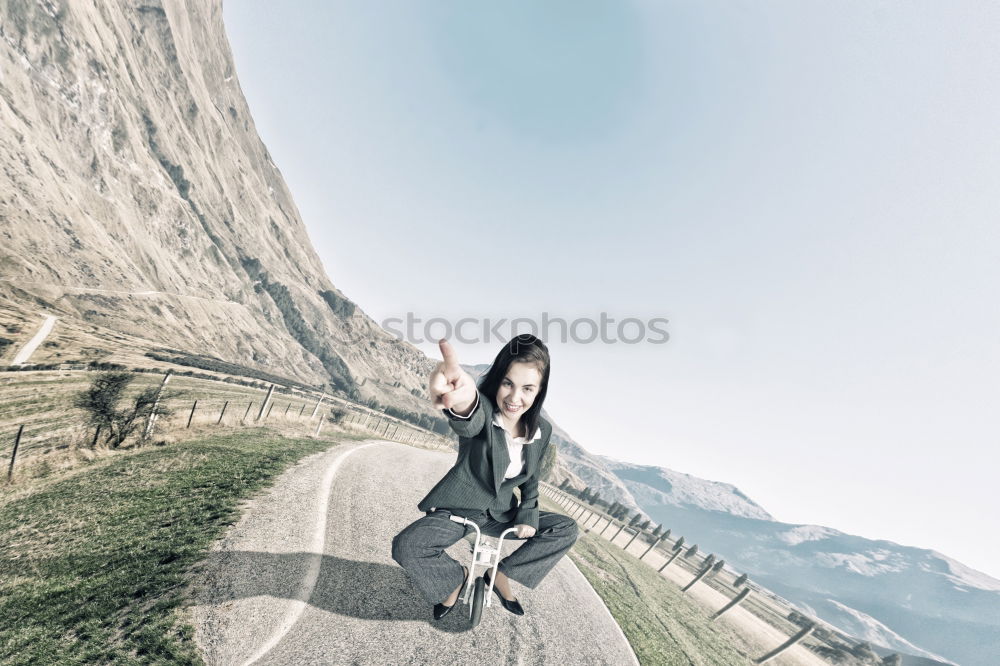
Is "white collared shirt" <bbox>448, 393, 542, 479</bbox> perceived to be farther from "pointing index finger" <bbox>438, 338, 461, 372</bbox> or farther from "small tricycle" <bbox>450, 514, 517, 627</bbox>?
"pointing index finger" <bbox>438, 338, 461, 372</bbox>

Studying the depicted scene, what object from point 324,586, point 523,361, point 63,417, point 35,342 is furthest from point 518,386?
point 35,342

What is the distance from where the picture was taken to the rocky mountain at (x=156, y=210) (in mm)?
63594

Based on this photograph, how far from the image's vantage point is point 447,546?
3.37m

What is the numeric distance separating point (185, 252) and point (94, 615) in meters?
133

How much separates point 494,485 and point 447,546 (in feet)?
2.21

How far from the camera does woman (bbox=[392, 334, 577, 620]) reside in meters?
3.39

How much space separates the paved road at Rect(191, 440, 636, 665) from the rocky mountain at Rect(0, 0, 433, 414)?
150 feet

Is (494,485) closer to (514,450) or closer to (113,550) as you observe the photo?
(514,450)

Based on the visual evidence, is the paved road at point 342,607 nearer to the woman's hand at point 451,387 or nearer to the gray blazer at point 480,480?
the gray blazer at point 480,480

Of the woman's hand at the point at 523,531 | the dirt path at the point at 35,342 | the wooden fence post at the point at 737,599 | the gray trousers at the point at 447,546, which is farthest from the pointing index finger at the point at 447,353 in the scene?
the dirt path at the point at 35,342

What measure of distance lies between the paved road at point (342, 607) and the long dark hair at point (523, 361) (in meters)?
2.21

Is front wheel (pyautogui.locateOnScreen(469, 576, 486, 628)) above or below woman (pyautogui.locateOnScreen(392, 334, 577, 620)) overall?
below

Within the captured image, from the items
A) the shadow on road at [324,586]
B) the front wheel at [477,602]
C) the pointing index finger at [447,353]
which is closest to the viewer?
the pointing index finger at [447,353]

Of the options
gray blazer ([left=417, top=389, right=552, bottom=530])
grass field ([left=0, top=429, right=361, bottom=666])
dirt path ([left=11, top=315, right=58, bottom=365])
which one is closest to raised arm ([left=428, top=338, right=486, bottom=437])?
gray blazer ([left=417, top=389, right=552, bottom=530])
